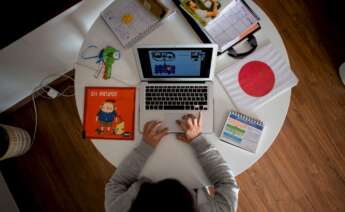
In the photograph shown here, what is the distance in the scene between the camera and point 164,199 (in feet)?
3.06

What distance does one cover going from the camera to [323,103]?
1803 mm

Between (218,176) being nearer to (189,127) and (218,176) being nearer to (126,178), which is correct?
(189,127)

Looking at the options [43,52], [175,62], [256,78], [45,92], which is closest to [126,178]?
[175,62]

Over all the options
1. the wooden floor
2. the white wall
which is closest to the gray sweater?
the wooden floor

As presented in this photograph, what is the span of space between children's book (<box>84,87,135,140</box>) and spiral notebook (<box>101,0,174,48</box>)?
216 millimetres

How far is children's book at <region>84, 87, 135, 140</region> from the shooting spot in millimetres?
1151

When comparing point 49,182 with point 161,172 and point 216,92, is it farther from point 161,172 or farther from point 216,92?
point 216,92

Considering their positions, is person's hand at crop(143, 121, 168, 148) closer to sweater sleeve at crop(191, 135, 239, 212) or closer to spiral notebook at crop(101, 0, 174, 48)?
sweater sleeve at crop(191, 135, 239, 212)

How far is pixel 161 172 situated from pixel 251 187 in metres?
0.80

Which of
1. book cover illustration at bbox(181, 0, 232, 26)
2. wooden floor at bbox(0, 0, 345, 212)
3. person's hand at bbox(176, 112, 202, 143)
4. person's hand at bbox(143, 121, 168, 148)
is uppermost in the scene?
book cover illustration at bbox(181, 0, 232, 26)

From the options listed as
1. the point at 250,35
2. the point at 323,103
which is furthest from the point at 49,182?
the point at 323,103

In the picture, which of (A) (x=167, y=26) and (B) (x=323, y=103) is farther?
(B) (x=323, y=103)

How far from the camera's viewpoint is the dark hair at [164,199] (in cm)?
92

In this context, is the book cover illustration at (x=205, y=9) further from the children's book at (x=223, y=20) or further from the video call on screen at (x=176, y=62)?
the video call on screen at (x=176, y=62)
